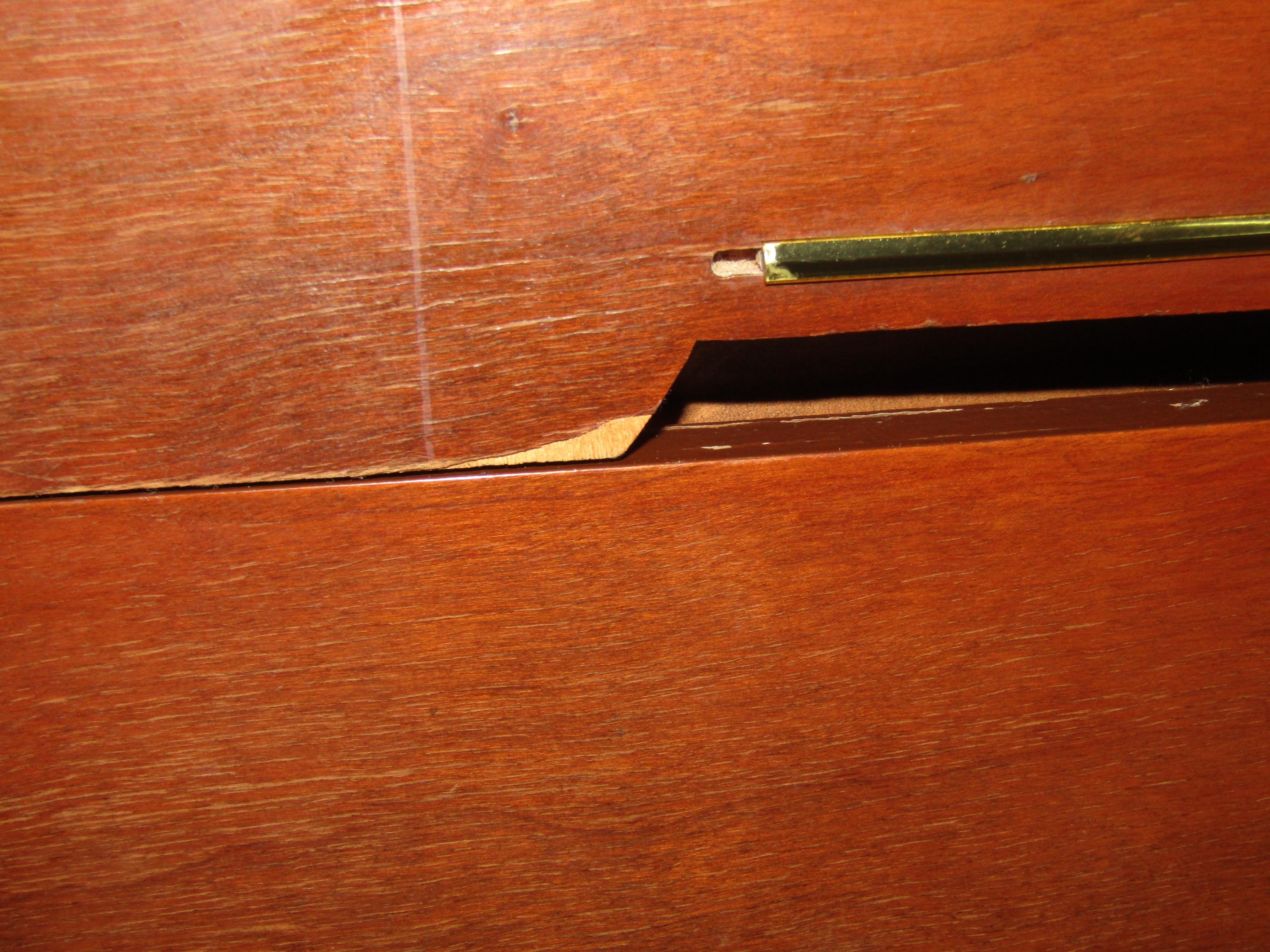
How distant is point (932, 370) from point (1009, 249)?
0.23ft

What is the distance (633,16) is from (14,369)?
0.69ft

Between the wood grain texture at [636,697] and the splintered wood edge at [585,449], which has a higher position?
the splintered wood edge at [585,449]

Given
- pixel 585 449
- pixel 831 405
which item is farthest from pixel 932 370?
pixel 585 449

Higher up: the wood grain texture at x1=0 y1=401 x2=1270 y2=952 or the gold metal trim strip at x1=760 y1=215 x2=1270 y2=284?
the gold metal trim strip at x1=760 y1=215 x2=1270 y2=284

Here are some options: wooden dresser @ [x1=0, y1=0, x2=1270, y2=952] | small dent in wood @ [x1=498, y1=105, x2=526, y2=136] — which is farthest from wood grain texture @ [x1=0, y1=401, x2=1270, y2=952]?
small dent in wood @ [x1=498, y1=105, x2=526, y2=136]

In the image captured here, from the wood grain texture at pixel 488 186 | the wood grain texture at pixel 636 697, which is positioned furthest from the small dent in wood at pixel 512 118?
the wood grain texture at pixel 636 697

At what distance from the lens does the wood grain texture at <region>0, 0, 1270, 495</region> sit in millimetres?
244

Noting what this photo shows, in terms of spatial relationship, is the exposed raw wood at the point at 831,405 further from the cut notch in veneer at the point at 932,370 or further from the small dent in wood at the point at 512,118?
the small dent in wood at the point at 512,118

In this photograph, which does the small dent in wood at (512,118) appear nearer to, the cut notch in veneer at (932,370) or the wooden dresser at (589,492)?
the wooden dresser at (589,492)

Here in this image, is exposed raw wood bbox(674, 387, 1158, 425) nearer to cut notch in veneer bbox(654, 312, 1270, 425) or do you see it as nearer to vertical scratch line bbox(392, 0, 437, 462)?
cut notch in veneer bbox(654, 312, 1270, 425)

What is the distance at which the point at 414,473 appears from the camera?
0.89 feet

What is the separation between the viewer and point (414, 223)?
254mm

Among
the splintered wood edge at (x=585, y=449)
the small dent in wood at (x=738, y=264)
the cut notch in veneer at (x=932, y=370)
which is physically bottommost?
the splintered wood edge at (x=585, y=449)

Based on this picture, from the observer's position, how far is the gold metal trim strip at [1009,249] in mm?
268
